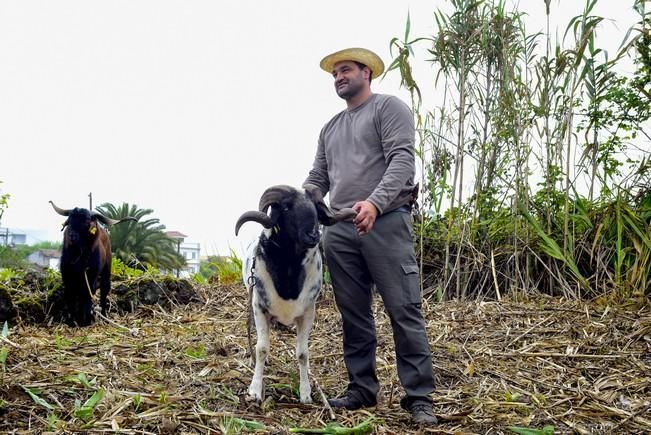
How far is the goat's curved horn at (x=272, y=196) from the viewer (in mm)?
3904

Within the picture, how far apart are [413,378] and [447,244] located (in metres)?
3.26

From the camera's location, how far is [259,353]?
411cm

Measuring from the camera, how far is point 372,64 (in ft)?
13.4

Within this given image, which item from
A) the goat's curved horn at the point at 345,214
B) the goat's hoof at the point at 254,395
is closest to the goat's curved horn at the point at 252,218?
the goat's curved horn at the point at 345,214

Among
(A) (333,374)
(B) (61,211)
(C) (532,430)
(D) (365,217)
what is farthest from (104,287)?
(C) (532,430)

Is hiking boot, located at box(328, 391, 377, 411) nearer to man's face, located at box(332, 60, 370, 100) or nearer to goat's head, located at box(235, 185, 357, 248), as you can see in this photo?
goat's head, located at box(235, 185, 357, 248)

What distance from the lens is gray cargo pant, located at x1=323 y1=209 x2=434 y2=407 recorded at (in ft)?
12.5

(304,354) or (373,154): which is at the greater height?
(373,154)

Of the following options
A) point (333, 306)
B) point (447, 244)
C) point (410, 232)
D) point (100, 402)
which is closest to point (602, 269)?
point (447, 244)

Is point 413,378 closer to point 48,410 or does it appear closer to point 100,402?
point 100,402

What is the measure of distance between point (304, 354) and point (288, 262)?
635 mm

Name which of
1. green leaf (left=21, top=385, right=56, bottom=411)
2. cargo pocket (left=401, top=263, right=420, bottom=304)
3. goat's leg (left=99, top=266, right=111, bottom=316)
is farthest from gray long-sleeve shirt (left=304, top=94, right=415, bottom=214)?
goat's leg (left=99, top=266, right=111, bottom=316)

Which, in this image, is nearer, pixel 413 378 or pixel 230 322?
pixel 413 378

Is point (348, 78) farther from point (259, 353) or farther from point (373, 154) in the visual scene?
point (259, 353)
